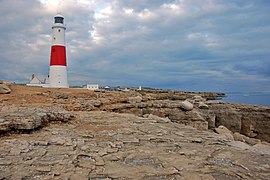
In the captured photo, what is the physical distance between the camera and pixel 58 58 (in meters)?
29.6

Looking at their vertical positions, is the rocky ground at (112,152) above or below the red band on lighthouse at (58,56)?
below

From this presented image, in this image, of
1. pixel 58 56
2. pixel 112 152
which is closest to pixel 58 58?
pixel 58 56

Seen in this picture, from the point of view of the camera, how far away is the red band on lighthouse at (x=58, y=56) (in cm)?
2950

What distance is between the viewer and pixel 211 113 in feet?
66.7

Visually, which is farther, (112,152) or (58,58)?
(58,58)

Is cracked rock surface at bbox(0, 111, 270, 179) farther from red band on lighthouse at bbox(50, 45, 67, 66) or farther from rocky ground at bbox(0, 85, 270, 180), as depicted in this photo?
red band on lighthouse at bbox(50, 45, 67, 66)

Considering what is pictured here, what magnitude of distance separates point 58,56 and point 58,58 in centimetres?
25

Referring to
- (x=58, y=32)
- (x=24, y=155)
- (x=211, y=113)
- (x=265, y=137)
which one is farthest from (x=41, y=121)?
(x=58, y=32)

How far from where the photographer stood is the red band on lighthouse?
29.5 m

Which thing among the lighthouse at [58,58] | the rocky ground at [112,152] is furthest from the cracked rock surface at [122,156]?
the lighthouse at [58,58]

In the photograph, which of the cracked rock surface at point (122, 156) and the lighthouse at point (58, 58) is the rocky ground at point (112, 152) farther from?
the lighthouse at point (58, 58)

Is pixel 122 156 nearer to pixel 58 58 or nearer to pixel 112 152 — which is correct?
pixel 112 152

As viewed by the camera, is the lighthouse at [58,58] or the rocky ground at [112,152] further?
the lighthouse at [58,58]

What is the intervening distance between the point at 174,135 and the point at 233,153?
206 cm
